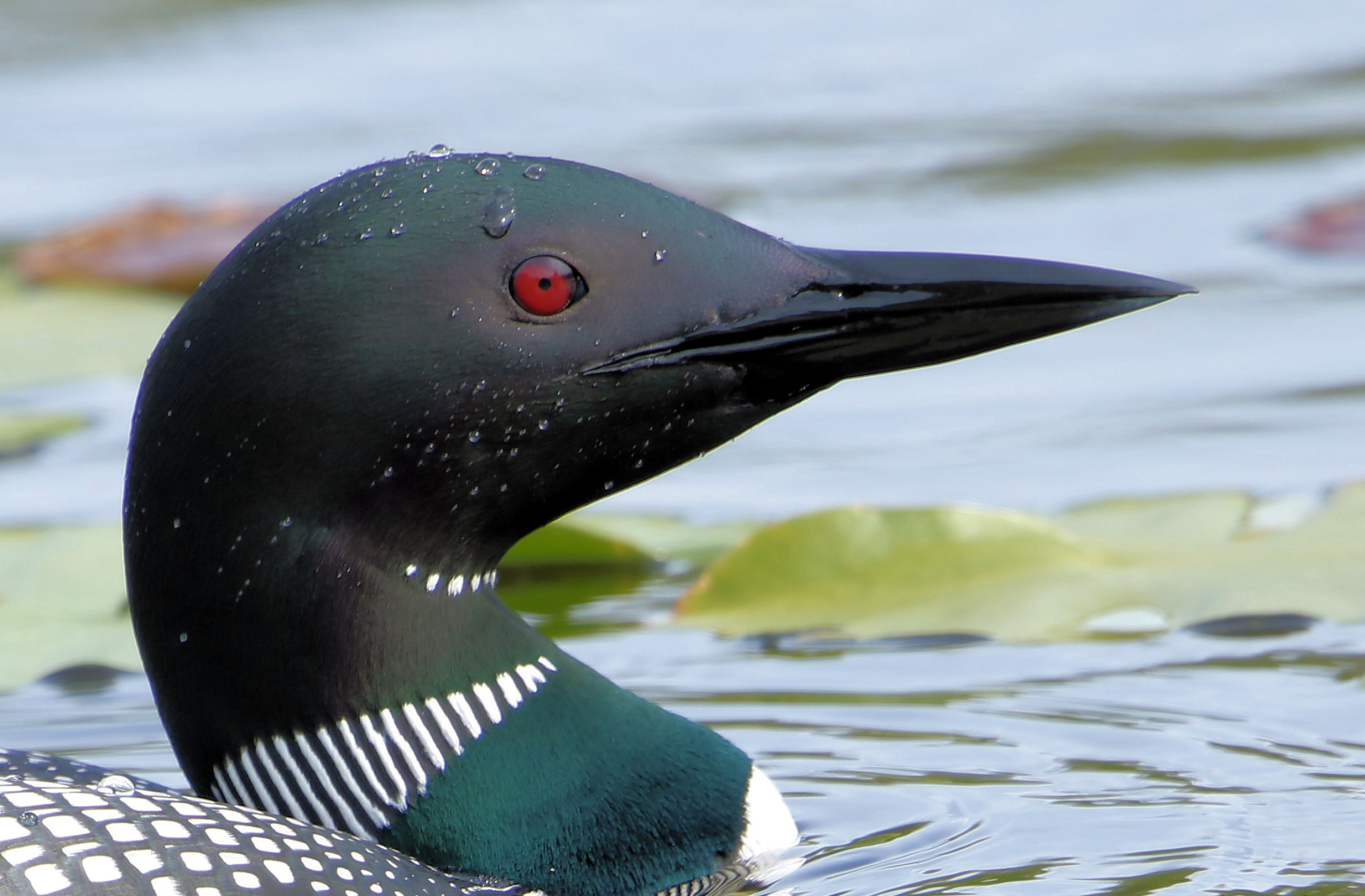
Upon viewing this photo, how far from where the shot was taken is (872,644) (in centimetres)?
328

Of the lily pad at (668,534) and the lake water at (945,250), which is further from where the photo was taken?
the lily pad at (668,534)

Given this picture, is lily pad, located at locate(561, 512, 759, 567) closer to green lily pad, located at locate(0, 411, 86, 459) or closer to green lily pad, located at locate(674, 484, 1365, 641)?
green lily pad, located at locate(674, 484, 1365, 641)

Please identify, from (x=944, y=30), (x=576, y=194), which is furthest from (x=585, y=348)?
(x=944, y=30)

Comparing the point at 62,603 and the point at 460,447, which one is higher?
the point at 460,447

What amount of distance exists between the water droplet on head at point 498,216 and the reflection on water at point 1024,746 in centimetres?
76

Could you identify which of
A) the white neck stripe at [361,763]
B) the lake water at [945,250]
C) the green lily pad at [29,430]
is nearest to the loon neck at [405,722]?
the white neck stripe at [361,763]

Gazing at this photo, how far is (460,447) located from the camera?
2.24 meters

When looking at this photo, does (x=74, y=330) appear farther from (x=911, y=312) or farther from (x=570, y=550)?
(x=911, y=312)

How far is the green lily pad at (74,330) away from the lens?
16.2 feet

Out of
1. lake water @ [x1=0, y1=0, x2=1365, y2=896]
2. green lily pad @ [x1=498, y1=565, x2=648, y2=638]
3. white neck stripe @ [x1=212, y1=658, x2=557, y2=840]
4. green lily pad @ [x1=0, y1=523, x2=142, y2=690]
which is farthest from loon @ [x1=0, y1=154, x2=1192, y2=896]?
green lily pad @ [x1=498, y1=565, x2=648, y2=638]

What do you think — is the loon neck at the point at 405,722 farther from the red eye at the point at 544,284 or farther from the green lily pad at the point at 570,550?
the green lily pad at the point at 570,550

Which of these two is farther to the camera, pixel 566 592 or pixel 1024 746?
pixel 566 592

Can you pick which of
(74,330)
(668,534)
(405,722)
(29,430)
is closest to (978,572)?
(668,534)

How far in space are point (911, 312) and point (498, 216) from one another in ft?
1.40
